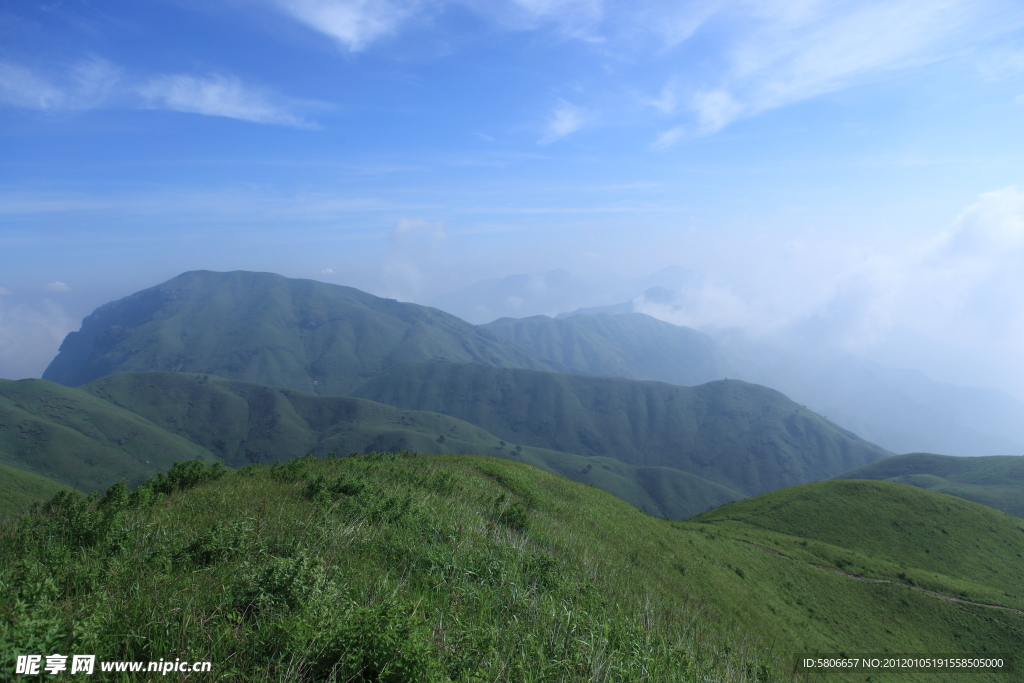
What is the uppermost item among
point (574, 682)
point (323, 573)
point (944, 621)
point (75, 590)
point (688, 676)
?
point (323, 573)

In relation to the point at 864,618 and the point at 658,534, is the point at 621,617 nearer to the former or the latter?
the point at 658,534

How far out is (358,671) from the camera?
593cm

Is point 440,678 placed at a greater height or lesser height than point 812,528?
greater

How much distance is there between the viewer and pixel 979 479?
515 ft

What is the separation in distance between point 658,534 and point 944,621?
2649 cm

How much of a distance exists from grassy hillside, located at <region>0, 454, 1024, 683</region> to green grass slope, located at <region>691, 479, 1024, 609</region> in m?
34.6

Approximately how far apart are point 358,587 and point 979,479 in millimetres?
226235

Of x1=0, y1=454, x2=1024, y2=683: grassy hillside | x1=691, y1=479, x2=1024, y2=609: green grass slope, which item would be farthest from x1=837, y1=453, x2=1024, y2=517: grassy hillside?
x1=0, y1=454, x2=1024, y2=683: grassy hillside

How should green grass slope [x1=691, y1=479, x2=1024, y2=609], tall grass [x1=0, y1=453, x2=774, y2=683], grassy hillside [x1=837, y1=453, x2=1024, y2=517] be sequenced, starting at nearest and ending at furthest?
tall grass [x1=0, y1=453, x2=774, y2=683] → green grass slope [x1=691, y1=479, x2=1024, y2=609] → grassy hillside [x1=837, y1=453, x2=1024, y2=517]

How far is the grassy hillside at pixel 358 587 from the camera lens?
5.93 m

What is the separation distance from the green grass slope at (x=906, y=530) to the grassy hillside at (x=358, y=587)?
34649 millimetres

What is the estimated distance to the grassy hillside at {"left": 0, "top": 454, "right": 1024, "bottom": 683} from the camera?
5.93m

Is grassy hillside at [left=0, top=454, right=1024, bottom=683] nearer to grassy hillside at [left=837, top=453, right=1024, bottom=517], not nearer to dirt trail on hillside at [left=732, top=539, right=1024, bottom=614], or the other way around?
dirt trail on hillside at [left=732, top=539, right=1024, bottom=614]

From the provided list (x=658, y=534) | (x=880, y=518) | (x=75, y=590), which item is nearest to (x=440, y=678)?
(x=75, y=590)
